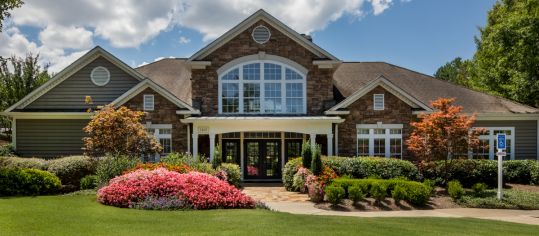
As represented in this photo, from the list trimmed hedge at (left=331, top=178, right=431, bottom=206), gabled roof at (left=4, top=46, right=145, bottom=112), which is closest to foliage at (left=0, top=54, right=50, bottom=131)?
gabled roof at (left=4, top=46, right=145, bottom=112)

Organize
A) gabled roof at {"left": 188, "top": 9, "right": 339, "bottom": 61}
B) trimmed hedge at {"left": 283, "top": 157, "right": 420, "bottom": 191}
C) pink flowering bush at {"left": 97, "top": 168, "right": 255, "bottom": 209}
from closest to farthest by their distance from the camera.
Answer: pink flowering bush at {"left": 97, "top": 168, "right": 255, "bottom": 209} < trimmed hedge at {"left": 283, "top": 157, "right": 420, "bottom": 191} < gabled roof at {"left": 188, "top": 9, "right": 339, "bottom": 61}

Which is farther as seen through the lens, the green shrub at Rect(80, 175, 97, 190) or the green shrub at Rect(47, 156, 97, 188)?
the green shrub at Rect(47, 156, 97, 188)

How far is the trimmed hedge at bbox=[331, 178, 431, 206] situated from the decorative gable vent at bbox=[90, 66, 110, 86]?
13.1 metres

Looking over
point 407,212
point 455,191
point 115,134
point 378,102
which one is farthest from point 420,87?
point 115,134

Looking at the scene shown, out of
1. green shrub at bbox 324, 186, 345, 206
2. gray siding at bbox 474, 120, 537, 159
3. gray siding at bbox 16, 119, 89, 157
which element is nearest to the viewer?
green shrub at bbox 324, 186, 345, 206

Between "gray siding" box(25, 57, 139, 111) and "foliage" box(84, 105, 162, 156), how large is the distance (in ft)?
16.5

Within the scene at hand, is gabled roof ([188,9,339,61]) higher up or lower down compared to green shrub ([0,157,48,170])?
higher up

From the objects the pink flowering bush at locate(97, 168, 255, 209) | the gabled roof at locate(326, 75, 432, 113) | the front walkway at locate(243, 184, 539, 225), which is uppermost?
the gabled roof at locate(326, 75, 432, 113)

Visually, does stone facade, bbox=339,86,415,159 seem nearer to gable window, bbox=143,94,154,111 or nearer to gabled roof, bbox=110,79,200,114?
gabled roof, bbox=110,79,200,114

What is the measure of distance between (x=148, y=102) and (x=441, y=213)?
1355 centimetres

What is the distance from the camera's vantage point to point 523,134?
77.9 feet

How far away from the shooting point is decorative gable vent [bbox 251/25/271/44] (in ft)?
76.9

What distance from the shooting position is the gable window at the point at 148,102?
73.6 feet

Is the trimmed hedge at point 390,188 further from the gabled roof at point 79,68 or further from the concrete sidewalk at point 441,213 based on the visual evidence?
the gabled roof at point 79,68
